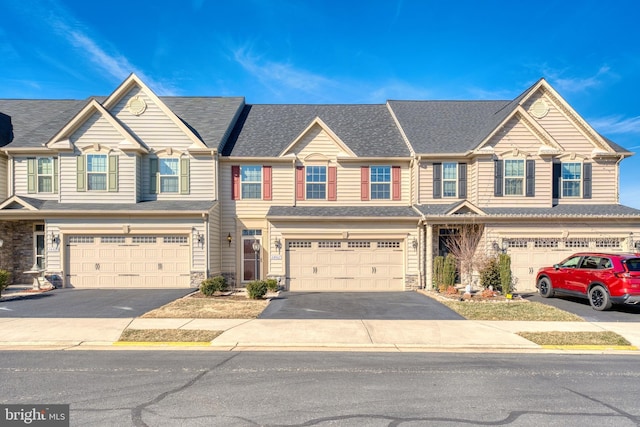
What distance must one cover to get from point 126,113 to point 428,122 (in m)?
15.2

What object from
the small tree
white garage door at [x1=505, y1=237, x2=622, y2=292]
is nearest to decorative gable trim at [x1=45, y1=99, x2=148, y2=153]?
the small tree

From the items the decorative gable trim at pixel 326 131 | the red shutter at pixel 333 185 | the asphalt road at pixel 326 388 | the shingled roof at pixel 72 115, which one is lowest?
the asphalt road at pixel 326 388

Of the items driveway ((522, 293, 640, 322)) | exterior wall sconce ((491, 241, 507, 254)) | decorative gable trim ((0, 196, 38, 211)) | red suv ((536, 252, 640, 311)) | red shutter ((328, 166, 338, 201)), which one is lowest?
driveway ((522, 293, 640, 322))

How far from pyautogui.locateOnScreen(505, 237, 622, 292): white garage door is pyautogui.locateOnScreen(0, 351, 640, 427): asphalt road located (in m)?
9.02

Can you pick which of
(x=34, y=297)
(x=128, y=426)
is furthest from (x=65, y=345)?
(x=34, y=297)

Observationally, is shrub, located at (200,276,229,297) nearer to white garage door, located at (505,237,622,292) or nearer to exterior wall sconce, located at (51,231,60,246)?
exterior wall sconce, located at (51,231,60,246)

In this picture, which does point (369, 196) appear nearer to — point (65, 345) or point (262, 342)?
point (262, 342)

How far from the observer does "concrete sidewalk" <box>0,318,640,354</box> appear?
28.9ft

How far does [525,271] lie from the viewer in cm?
1694

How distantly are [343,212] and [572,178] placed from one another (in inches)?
431

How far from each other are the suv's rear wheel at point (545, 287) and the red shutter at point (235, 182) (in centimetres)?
1382

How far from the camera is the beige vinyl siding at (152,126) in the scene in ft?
59.6

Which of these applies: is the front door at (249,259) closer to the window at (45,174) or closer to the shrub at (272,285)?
the shrub at (272,285)

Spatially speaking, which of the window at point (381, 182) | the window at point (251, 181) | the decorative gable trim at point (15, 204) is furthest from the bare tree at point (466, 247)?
the decorative gable trim at point (15, 204)
